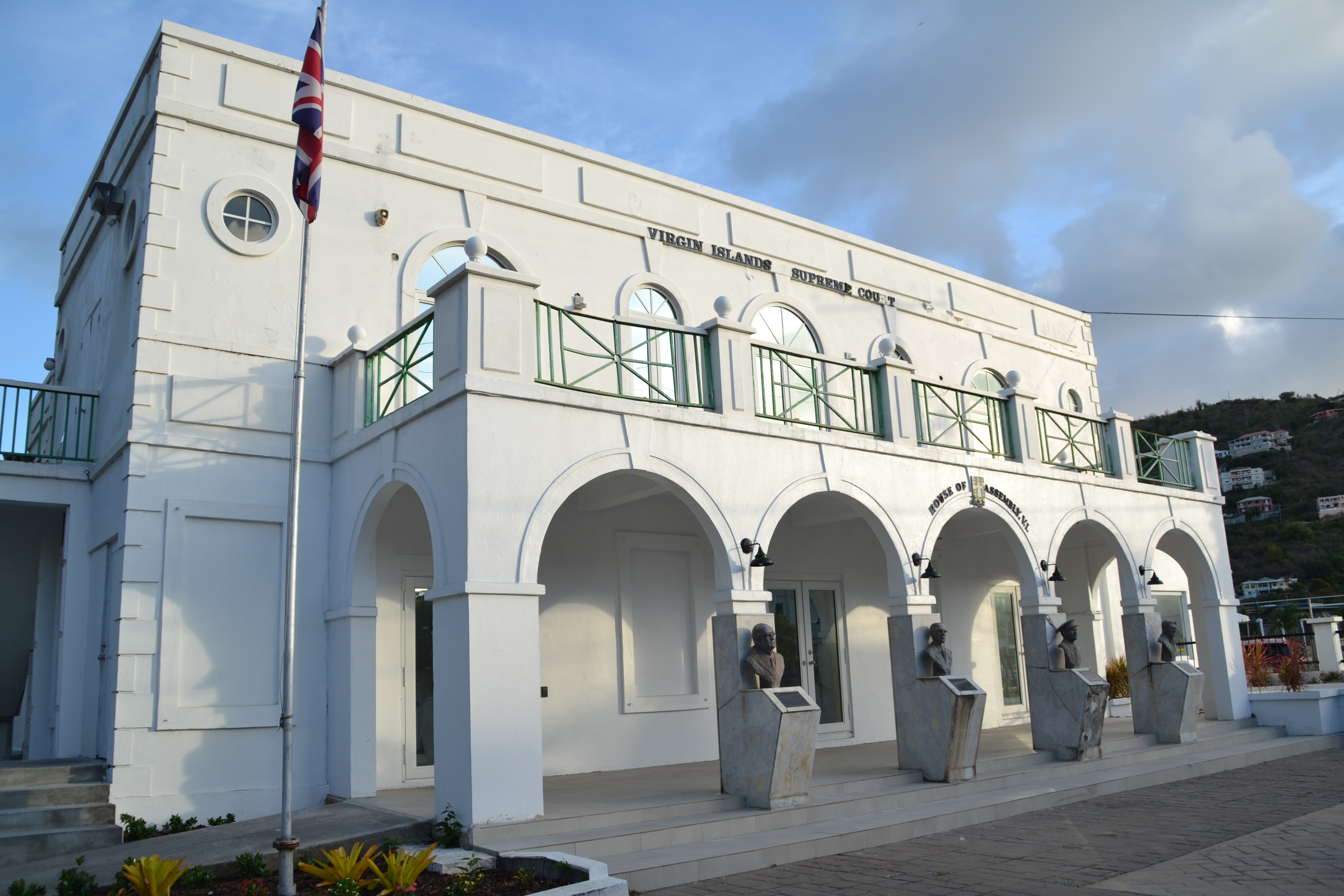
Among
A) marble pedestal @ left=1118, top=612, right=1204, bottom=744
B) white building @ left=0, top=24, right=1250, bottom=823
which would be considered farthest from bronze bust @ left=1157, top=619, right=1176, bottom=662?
white building @ left=0, top=24, right=1250, bottom=823

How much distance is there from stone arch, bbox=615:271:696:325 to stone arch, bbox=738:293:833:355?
1009 millimetres

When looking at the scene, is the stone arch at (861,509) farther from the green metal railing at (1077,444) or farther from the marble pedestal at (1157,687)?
the marble pedestal at (1157,687)

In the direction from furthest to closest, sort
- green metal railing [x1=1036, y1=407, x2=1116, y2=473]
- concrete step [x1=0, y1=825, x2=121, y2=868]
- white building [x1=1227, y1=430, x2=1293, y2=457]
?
1. white building [x1=1227, y1=430, x2=1293, y2=457]
2. green metal railing [x1=1036, y1=407, x2=1116, y2=473]
3. concrete step [x1=0, y1=825, x2=121, y2=868]

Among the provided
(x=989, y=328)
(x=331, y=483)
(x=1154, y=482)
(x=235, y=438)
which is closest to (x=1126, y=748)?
(x=1154, y=482)

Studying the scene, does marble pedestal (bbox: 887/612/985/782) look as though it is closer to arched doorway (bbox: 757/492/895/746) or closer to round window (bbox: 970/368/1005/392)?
arched doorway (bbox: 757/492/895/746)

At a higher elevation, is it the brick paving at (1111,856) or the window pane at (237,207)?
the window pane at (237,207)

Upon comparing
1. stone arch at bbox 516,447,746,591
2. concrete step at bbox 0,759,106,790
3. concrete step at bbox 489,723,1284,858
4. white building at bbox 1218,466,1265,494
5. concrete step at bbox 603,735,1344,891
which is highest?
white building at bbox 1218,466,1265,494

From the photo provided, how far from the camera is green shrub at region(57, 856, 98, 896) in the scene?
6527 mm

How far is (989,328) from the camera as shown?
17297 mm

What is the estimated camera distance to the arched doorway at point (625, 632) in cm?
1085

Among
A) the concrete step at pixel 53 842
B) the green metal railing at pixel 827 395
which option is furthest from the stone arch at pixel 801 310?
the concrete step at pixel 53 842

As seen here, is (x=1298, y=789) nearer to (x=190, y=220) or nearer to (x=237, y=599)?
(x=237, y=599)

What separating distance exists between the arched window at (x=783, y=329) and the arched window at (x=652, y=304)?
128 centimetres

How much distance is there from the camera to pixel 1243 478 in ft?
176
